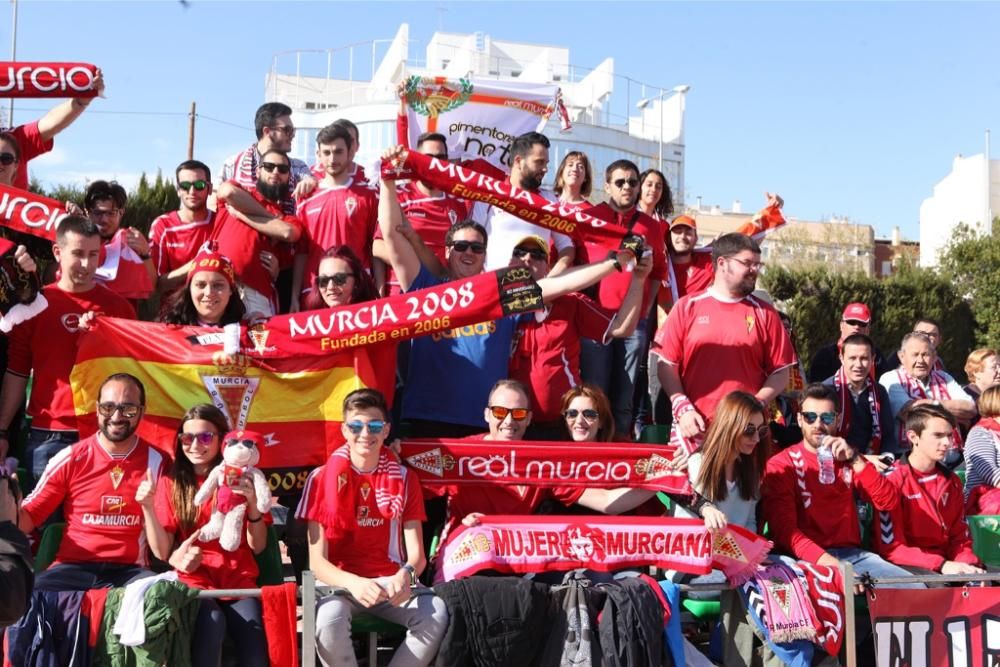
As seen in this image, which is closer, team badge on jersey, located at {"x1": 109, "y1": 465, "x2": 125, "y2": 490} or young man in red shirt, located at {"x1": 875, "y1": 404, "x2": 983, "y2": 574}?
team badge on jersey, located at {"x1": 109, "y1": 465, "x2": 125, "y2": 490}

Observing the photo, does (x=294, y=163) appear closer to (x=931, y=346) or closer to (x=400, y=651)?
(x=400, y=651)

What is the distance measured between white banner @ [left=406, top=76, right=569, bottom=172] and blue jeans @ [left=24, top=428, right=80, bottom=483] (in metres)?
4.14

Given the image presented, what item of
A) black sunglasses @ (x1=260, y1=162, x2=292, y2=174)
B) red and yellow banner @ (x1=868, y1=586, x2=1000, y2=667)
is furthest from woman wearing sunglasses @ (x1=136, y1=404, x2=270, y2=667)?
red and yellow banner @ (x1=868, y1=586, x2=1000, y2=667)

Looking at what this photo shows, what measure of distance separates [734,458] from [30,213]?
4.45 meters

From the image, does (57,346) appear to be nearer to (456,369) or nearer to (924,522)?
(456,369)

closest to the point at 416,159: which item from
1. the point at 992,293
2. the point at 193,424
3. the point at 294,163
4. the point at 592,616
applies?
the point at 294,163

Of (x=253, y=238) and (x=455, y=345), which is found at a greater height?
(x=253, y=238)

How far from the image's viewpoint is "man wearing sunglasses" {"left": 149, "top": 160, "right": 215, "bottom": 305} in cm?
803

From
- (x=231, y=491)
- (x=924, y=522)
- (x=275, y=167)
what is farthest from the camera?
(x=275, y=167)

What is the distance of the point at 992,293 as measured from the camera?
30.6 m

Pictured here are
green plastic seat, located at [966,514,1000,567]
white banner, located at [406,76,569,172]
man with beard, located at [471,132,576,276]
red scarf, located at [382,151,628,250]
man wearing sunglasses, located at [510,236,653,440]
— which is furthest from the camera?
white banner, located at [406,76,569,172]

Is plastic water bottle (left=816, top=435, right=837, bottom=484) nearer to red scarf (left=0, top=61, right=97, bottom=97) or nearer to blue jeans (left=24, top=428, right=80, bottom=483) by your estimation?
blue jeans (left=24, top=428, right=80, bottom=483)

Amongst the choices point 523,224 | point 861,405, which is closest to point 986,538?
point 861,405

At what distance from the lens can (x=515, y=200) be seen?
7598 millimetres
